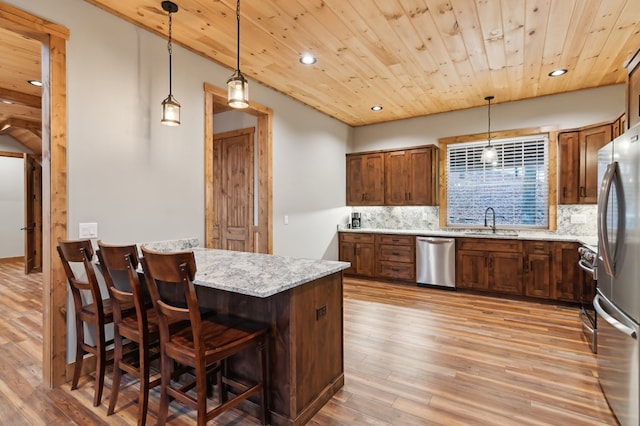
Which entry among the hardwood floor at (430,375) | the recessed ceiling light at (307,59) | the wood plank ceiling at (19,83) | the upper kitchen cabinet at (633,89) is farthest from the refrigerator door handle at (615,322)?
the wood plank ceiling at (19,83)

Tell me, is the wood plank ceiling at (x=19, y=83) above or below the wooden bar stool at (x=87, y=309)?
above

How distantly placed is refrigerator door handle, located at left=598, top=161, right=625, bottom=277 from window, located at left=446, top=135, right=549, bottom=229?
3.17 metres

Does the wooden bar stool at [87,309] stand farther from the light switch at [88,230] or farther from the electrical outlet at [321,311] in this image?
the electrical outlet at [321,311]

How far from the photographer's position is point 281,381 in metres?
2.00

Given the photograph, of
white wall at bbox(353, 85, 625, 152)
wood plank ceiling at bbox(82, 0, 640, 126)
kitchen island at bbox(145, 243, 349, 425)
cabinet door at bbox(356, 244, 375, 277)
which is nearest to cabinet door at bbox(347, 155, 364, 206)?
white wall at bbox(353, 85, 625, 152)

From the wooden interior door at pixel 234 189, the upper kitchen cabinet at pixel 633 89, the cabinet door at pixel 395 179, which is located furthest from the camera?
the cabinet door at pixel 395 179

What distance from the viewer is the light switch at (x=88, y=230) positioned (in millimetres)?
2504

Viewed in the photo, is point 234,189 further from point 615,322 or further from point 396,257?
point 615,322

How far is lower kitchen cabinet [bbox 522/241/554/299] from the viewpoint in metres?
4.39

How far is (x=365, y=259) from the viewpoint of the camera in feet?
19.3

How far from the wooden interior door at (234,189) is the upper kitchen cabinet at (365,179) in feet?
7.46

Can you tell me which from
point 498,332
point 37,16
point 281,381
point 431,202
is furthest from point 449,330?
point 37,16

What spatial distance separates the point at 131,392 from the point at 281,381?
1.19m

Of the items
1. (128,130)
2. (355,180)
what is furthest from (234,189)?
(355,180)
